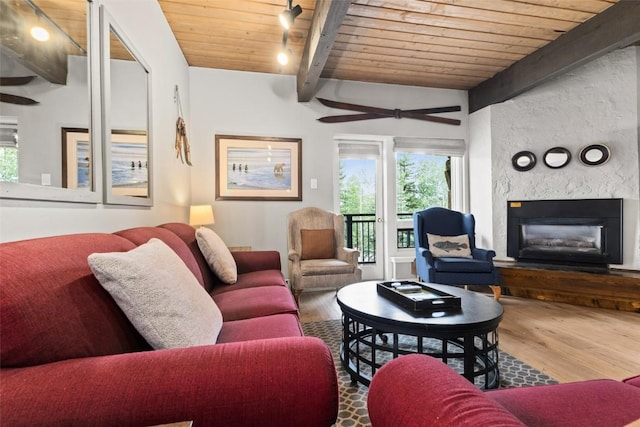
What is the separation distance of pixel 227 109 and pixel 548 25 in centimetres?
332

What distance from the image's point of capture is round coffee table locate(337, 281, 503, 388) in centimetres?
139

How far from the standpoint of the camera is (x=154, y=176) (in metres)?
2.19

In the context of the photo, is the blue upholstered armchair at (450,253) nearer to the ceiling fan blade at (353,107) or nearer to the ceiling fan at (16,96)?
the ceiling fan blade at (353,107)

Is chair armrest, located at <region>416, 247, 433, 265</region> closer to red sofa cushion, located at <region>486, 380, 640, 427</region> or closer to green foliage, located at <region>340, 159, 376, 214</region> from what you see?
green foliage, located at <region>340, 159, 376, 214</region>

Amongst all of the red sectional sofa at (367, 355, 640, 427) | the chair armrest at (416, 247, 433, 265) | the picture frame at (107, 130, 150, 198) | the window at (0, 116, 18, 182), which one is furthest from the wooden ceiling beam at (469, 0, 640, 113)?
the window at (0, 116, 18, 182)

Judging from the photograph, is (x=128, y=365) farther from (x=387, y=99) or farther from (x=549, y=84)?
(x=549, y=84)

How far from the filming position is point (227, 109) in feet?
11.8

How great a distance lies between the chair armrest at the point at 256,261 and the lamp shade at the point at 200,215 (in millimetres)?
726

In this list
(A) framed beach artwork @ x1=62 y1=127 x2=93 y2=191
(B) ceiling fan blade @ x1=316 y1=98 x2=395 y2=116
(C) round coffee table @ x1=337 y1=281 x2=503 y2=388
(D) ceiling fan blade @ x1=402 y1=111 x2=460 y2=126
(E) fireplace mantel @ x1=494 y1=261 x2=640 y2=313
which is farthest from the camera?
(D) ceiling fan blade @ x1=402 y1=111 x2=460 y2=126

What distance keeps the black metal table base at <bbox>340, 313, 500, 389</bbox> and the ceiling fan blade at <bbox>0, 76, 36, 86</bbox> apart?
63.5 inches

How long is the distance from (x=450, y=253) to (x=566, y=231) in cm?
141

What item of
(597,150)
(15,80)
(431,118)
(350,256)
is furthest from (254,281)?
(597,150)

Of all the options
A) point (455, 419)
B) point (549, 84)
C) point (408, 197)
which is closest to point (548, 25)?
point (549, 84)

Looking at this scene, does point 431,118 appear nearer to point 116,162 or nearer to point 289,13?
point 289,13
